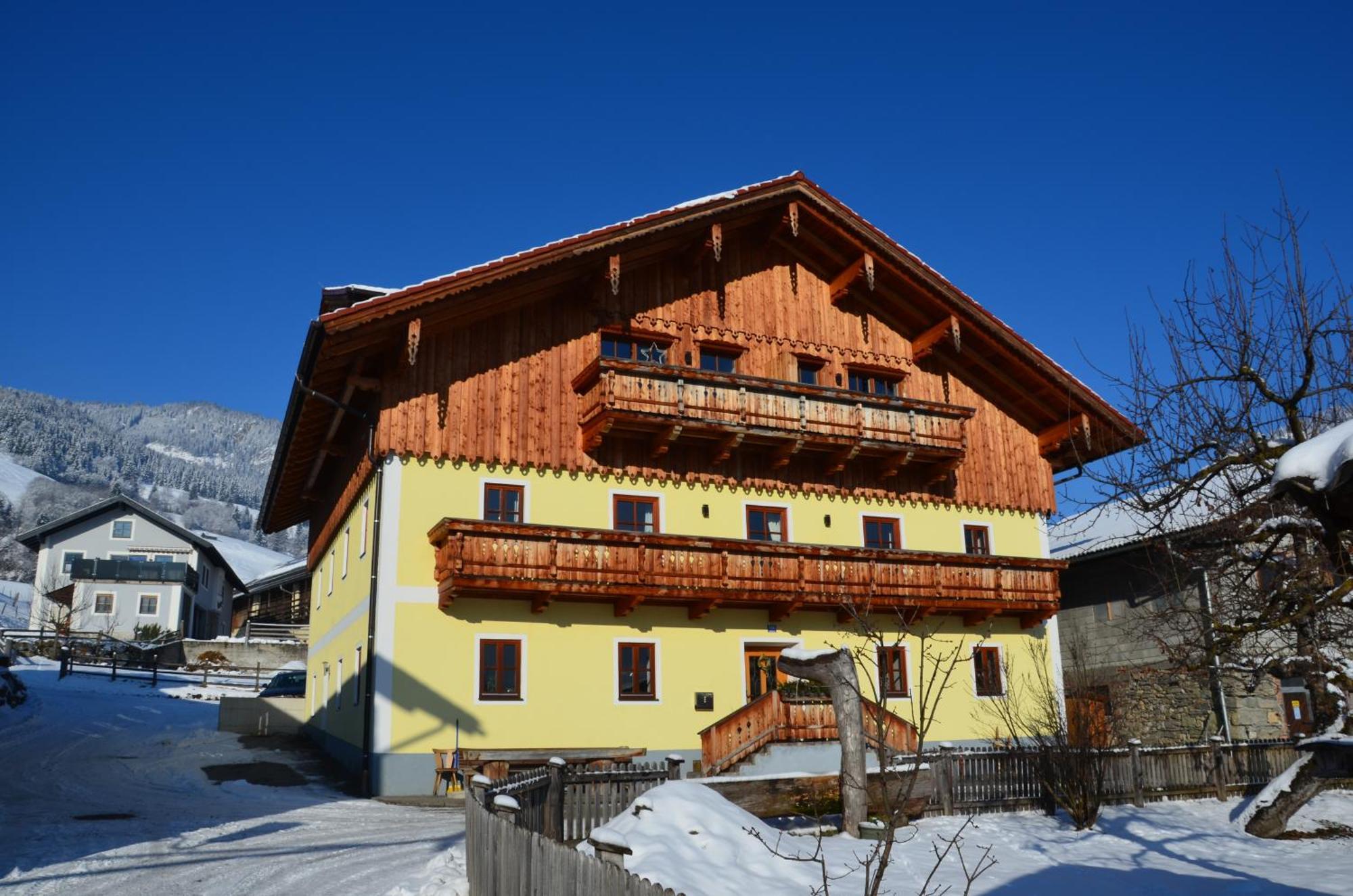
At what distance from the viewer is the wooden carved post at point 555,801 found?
13.7 metres

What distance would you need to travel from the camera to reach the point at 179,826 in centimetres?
1599

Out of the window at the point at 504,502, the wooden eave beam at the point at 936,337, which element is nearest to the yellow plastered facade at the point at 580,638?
the window at the point at 504,502

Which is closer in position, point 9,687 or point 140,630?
point 9,687

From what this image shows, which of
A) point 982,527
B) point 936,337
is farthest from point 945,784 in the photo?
point 936,337

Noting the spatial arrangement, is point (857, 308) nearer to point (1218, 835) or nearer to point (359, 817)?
point (1218, 835)

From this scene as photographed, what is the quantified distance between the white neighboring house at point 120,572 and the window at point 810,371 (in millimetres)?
52464

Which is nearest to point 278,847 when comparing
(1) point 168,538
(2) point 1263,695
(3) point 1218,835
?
(3) point 1218,835

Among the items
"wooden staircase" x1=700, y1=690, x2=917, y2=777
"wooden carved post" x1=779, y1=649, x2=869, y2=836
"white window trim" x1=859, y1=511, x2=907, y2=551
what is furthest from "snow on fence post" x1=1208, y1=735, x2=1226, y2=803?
"wooden carved post" x1=779, y1=649, x2=869, y2=836

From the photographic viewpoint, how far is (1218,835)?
17.3 metres

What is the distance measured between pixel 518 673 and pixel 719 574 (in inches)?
184

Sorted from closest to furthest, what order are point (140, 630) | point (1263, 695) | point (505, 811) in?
1. point (505, 811)
2. point (1263, 695)
3. point (140, 630)

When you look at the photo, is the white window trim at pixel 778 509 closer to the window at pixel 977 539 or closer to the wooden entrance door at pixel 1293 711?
the window at pixel 977 539

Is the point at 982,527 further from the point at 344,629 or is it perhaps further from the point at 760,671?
the point at 344,629

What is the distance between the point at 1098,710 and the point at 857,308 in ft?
38.4
